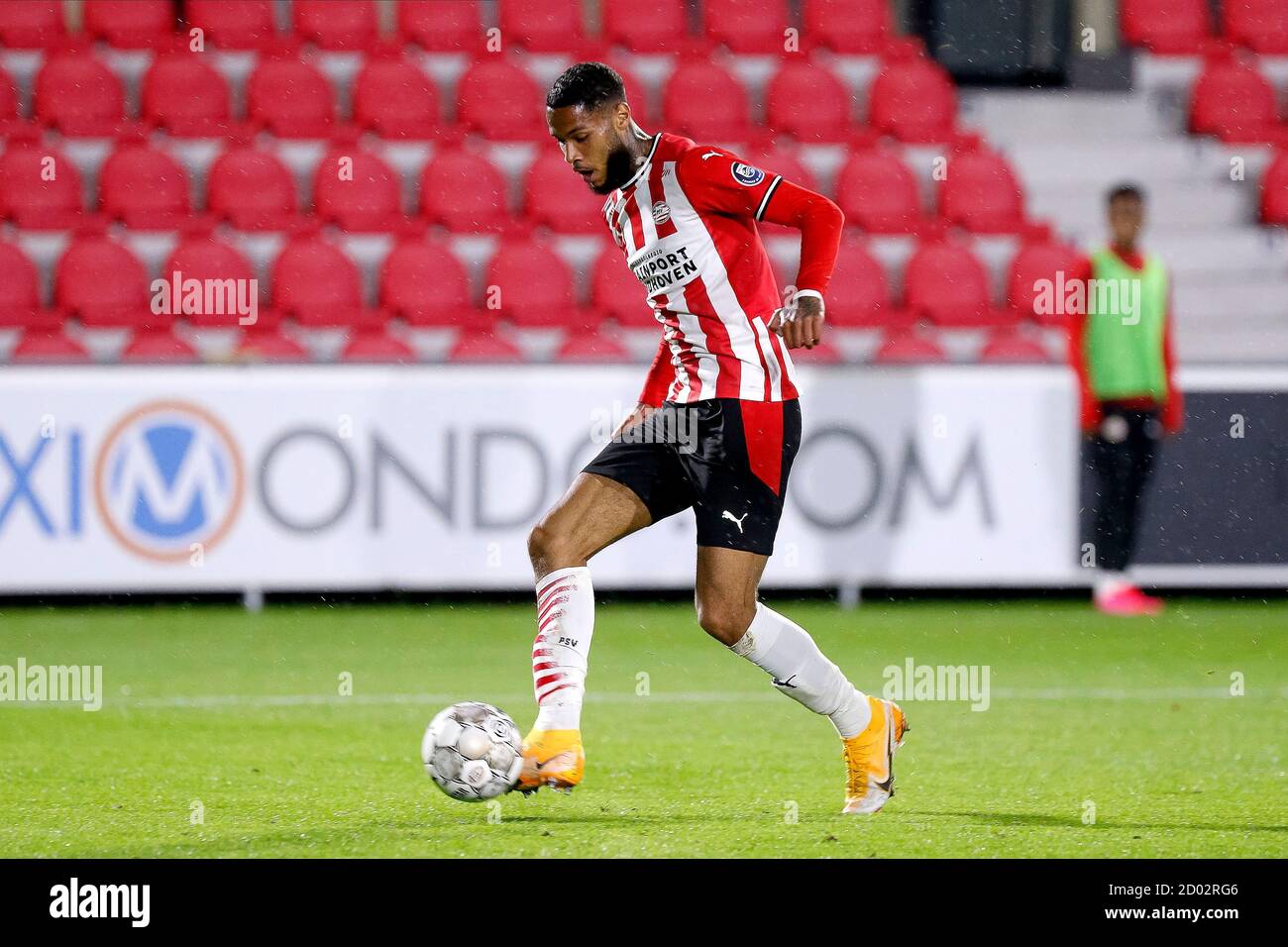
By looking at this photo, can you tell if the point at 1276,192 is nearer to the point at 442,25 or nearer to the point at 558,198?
the point at 558,198

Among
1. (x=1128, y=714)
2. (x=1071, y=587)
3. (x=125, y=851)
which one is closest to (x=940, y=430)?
(x=1071, y=587)

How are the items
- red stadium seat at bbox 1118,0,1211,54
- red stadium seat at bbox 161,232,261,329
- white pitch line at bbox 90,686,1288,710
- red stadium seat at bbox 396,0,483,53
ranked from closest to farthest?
white pitch line at bbox 90,686,1288,710 < red stadium seat at bbox 161,232,261,329 < red stadium seat at bbox 396,0,483,53 < red stadium seat at bbox 1118,0,1211,54

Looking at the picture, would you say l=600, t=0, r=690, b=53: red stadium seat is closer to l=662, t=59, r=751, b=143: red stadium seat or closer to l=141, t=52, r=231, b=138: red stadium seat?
l=662, t=59, r=751, b=143: red stadium seat

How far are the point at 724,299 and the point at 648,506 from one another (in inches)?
21.4

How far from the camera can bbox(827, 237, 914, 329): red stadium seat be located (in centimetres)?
1037

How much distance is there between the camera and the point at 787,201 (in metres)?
4.43

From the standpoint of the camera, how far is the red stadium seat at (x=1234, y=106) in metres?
12.1

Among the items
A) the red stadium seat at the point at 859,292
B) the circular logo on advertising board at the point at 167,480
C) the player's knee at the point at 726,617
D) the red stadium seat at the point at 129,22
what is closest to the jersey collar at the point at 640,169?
the player's knee at the point at 726,617

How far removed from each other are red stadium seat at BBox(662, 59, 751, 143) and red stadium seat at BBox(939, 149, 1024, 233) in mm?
1296

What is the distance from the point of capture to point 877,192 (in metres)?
11.1

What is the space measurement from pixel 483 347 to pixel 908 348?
85.3 inches

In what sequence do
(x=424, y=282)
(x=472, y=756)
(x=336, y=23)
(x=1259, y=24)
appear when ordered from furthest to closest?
A: (x=1259, y=24) < (x=336, y=23) < (x=424, y=282) < (x=472, y=756)

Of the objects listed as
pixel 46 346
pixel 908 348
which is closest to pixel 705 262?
pixel 908 348

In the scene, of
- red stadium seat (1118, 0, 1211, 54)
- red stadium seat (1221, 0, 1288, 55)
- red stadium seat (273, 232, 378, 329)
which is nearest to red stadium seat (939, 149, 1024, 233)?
red stadium seat (1118, 0, 1211, 54)
